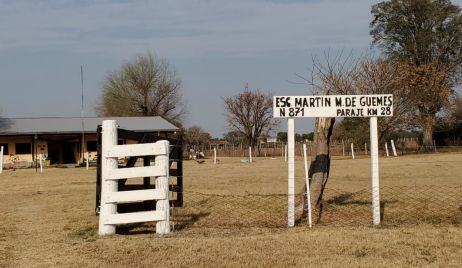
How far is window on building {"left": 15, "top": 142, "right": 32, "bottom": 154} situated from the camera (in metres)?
49.0

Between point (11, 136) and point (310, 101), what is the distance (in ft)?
144

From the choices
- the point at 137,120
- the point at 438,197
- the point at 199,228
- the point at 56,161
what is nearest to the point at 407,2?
the point at 137,120

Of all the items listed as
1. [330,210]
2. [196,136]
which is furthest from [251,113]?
[330,210]

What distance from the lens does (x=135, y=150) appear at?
29.8 ft

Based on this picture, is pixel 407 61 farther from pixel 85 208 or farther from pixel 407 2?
pixel 85 208

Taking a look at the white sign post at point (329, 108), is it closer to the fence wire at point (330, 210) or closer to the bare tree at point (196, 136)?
the fence wire at point (330, 210)

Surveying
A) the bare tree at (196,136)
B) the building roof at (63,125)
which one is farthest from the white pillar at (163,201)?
the bare tree at (196,136)

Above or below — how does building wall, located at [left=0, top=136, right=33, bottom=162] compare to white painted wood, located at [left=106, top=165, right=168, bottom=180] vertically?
above

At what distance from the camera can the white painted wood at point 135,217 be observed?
890 centimetres

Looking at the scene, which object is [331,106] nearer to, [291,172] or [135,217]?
[291,172]

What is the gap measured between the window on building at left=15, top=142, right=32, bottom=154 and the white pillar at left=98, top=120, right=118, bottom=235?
140 feet

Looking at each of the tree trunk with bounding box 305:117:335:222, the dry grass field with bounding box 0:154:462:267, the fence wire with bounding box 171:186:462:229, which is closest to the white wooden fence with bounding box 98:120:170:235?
the dry grass field with bounding box 0:154:462:267

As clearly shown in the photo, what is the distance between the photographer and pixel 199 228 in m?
9.55

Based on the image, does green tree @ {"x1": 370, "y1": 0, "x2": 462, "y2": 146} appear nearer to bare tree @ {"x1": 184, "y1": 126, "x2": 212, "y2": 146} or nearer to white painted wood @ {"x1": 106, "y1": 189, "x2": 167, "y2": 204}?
bare tree @ {"x1": 184, "y1": 126, "x2": 212, "y2": 146}
